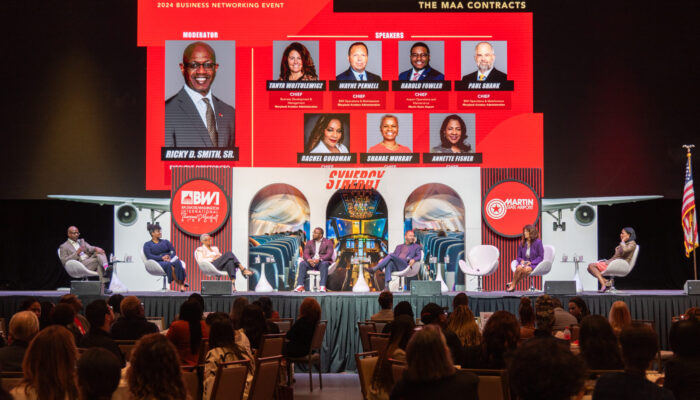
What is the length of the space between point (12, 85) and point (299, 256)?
225 inches

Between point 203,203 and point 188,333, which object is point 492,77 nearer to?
point 203,203

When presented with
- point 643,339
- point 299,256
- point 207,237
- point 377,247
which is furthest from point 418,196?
point 643,339

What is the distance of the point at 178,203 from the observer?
11.9 meters

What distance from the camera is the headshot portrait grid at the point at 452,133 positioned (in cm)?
1212

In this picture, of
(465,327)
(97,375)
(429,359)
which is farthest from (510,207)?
(97,375)

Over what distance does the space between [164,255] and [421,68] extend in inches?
201

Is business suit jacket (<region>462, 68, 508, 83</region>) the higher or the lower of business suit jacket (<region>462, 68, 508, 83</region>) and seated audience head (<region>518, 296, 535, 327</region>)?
the higher

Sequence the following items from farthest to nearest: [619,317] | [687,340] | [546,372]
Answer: [619,317] < [687,340] < [546,372]

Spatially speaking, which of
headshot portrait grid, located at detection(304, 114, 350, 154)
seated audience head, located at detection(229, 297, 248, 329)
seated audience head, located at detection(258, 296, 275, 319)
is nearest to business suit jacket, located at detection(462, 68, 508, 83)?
headshot portrait grid, located at detection(304, 114, 350, 154)

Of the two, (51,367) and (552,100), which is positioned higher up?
(552,100)

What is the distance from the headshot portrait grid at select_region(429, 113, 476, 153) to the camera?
12.1 m

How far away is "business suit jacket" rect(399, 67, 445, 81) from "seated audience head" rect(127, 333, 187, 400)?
10062 millimetres

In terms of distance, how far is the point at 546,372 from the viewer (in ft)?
6.09

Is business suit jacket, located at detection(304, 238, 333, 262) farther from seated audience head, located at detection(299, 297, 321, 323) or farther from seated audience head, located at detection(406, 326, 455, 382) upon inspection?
seated audience head, located at detection(406, 326, 455, 382)
